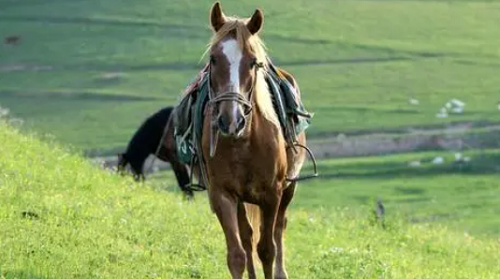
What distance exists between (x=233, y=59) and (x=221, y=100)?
0.40 meters

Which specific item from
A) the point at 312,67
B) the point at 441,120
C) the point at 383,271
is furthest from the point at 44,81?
the point at 383,271

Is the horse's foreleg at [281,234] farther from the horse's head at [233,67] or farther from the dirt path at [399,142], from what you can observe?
the dirt path at [399,142]

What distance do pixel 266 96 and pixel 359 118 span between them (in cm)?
4164

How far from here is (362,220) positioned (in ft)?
65.3

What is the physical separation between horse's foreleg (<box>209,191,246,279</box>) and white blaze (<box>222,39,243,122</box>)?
3.49ft

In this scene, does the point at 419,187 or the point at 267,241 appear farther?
the point at 419,187

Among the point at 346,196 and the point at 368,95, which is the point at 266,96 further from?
the point at 368,95

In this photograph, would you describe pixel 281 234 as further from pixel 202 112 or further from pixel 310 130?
pixel 310 130

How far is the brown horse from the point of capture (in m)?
10.2

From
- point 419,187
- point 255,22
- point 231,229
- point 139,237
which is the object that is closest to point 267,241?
point 231,229

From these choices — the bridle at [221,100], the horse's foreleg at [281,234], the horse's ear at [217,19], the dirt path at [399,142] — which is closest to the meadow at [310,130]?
the dirt path at [399,142]

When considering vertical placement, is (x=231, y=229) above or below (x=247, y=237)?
above

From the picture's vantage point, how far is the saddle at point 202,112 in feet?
37.3

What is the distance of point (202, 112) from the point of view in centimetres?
1132
